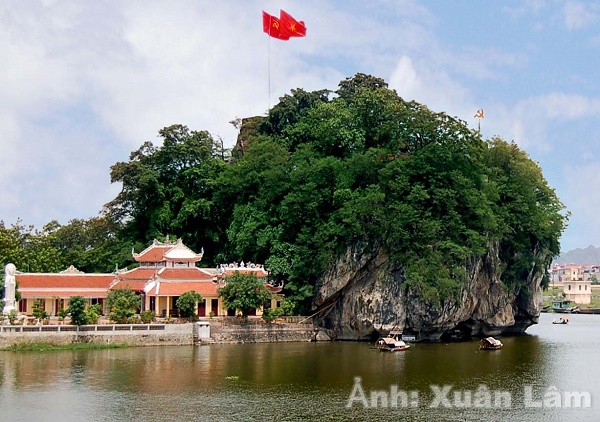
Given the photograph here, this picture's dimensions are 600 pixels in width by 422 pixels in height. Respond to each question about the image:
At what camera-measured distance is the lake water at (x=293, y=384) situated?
82.8ft

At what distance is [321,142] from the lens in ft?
173

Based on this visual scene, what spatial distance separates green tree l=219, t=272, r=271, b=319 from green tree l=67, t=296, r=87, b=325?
27.8 feet

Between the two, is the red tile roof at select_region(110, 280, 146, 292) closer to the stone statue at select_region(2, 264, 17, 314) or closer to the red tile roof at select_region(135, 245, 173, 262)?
the red tile roof at select_region(135, 245, 173, 262)

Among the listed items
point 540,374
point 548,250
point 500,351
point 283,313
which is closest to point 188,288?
point 283,313

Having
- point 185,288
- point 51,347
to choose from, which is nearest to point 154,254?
point 185,288

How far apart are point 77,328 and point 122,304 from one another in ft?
9.83

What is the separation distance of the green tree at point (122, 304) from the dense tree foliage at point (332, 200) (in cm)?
918

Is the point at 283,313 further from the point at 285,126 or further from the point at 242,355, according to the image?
the point at 285,126

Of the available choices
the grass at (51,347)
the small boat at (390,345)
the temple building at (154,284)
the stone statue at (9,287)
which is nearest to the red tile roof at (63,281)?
the temple building at (154,284)

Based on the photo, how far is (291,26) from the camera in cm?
5344

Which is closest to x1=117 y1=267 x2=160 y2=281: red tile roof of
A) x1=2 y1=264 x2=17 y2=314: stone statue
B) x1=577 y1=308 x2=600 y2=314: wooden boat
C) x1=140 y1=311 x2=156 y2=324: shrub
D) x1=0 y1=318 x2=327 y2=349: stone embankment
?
x1=140 y1=311 x2=156 y2=324: shrub

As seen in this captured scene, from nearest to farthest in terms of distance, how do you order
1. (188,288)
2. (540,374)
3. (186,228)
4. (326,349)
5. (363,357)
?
(540,374) → (363,357) → (326,349) → (188,288) → (186,228)

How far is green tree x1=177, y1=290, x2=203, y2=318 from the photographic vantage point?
1767 inches

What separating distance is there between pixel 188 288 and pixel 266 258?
22.4 ft
